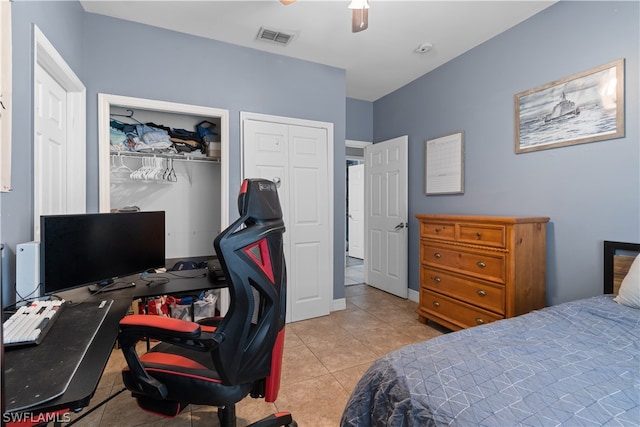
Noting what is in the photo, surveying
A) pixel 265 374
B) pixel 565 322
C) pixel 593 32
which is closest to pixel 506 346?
pixel 565 322

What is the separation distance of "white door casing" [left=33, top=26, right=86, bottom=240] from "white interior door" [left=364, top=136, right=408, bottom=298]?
11.2ft

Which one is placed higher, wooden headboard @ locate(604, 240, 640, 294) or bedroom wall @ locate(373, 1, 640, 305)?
bedroom wall @ locate(373, 1, 640, 305)

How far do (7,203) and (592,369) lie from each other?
256 centimetres

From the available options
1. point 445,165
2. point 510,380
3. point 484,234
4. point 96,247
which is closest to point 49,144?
point 96,247

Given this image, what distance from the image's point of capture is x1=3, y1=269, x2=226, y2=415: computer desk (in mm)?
786

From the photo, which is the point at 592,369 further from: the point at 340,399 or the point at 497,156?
the point at 497,156

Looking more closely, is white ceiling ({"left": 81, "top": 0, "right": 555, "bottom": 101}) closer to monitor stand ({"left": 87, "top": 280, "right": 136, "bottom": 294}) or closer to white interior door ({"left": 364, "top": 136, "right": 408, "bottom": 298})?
white interior door ({"left": 364, "top": 136, "right": 408, "bottom": 298})

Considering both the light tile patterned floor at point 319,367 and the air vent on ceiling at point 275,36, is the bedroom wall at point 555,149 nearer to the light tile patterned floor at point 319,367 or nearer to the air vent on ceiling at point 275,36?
the light tile patterned floor at point 319,367

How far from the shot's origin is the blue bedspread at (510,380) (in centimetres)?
89

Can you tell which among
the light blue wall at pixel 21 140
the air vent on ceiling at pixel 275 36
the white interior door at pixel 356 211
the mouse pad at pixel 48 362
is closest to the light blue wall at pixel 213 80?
the air vent on ceiling at pixel 275 36

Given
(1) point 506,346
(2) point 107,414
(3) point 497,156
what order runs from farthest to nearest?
1. (3) point 497,156
2. (2) point 107,414
3. (1) point 506,346

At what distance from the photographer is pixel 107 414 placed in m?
1.81

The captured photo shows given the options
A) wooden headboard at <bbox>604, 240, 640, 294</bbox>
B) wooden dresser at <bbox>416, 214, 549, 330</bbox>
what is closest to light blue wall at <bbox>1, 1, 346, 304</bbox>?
wooden dresser at <bbox>416, 214, 549, 330</bbox>

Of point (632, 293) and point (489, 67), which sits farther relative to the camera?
point (489, 67)
